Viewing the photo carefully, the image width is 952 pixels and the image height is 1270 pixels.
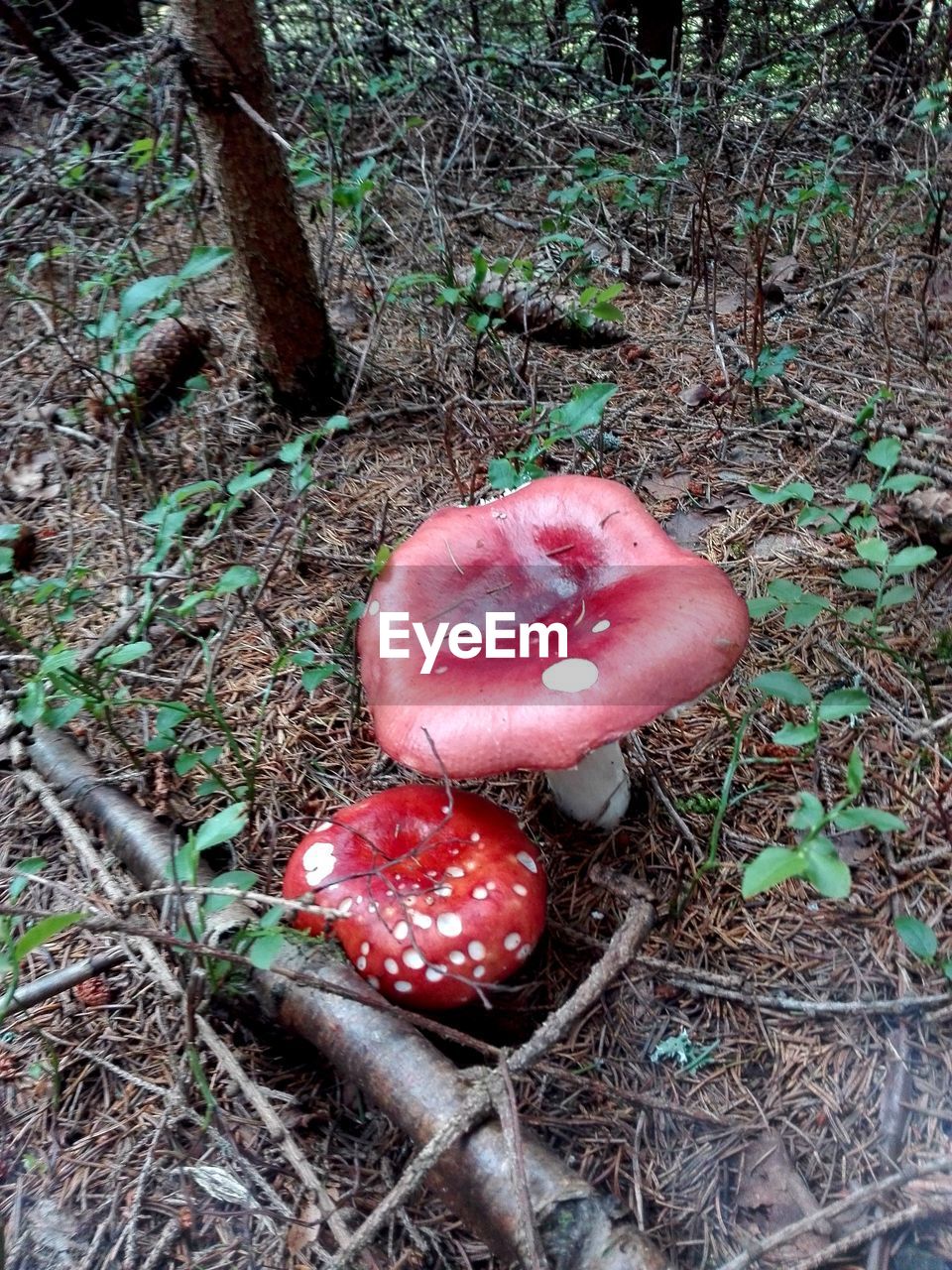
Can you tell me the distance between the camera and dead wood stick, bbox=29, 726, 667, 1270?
1470 mm

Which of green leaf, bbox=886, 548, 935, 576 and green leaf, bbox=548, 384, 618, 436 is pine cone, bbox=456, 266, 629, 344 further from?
green leaf, bbox=886, 548, 935, 576

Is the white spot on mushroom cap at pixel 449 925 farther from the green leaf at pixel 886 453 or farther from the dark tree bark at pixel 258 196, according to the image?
the dark tree bark at pixel 258 196

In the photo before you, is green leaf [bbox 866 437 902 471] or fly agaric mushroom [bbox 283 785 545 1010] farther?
green leaf [bbox 866 437 902 471]

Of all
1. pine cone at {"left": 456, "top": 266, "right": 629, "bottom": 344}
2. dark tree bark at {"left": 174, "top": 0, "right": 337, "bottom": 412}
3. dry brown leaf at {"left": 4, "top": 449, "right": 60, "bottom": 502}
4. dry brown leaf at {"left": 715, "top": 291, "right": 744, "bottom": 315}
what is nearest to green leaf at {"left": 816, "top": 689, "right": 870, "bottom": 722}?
dark tree bark at {"left": 174, "top": 0, "right": 337, "bottom": 412}

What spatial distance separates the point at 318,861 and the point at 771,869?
1.03m

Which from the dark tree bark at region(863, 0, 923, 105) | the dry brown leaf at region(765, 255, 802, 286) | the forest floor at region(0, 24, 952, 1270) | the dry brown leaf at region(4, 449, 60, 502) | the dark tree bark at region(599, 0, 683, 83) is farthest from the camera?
the dark tree bark at region(599, 0, 683, 83)

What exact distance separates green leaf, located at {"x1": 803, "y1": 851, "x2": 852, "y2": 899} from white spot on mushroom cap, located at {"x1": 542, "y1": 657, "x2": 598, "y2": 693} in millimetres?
566

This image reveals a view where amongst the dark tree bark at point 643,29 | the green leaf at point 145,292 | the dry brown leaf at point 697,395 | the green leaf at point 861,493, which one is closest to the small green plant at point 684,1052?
the green leaf at point 861,493

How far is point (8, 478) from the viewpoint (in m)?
3.62

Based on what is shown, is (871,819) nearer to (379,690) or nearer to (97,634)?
(379,690)

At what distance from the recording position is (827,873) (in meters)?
1.38

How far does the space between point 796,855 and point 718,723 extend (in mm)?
1113

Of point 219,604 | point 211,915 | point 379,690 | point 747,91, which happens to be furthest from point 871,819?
point 747,91

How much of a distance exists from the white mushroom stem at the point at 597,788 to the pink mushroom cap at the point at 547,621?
0.42 metres
